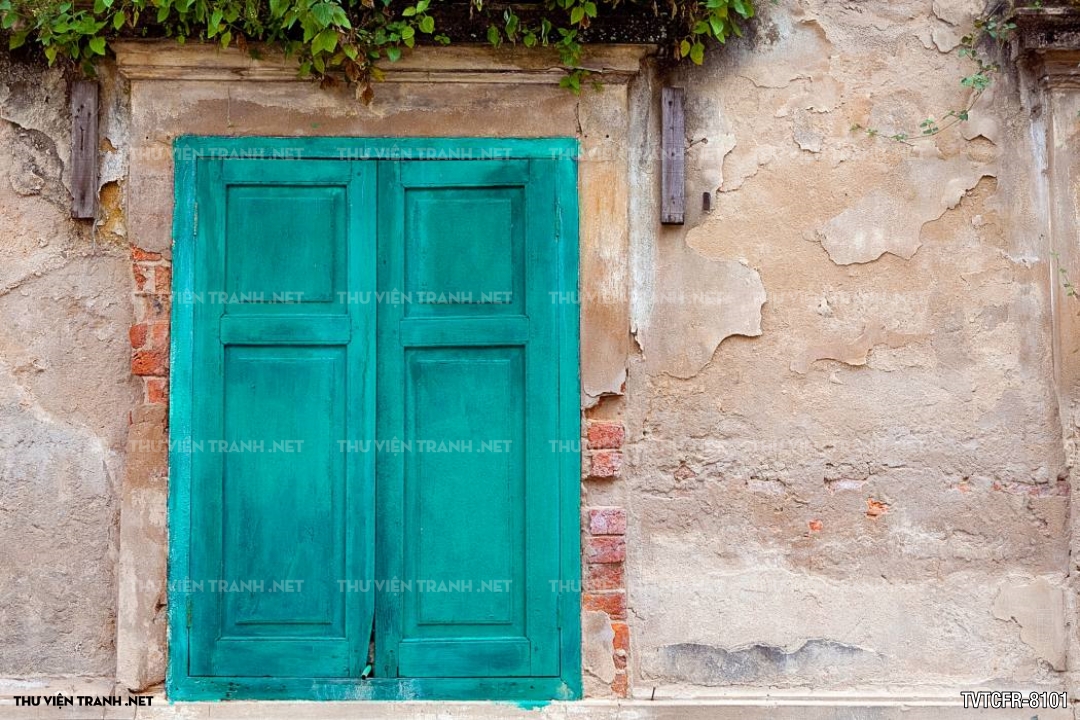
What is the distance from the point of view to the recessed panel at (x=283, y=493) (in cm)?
363

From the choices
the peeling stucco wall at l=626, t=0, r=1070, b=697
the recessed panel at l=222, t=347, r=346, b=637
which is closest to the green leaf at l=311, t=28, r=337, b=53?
the recessed panel at l=222, t=347, r=346, b=637

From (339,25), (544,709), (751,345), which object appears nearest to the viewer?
(339,25)

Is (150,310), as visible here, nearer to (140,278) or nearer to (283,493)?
(140,278)

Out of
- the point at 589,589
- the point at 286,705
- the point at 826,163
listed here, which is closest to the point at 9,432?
the point at 286,705

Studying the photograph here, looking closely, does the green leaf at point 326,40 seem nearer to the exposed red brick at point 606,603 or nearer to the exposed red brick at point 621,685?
the exposed red brick at point 606,603

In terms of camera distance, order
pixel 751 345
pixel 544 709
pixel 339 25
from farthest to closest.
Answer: pixel 751 345 → pixel 544 709 → pixel 339 25

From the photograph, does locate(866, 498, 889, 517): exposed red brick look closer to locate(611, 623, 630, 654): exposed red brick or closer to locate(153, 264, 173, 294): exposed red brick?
locate(611, 623, 630, 654): exposed red brick

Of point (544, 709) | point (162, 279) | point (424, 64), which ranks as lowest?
point (544, 709)

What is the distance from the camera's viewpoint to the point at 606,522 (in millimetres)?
3680

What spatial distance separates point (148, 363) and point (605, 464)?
5.42 ft

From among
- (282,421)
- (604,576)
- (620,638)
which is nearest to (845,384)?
(604,576)

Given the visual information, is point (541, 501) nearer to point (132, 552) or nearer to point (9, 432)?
point (132, 552)

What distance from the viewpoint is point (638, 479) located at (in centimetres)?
373

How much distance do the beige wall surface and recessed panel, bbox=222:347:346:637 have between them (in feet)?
0.87
